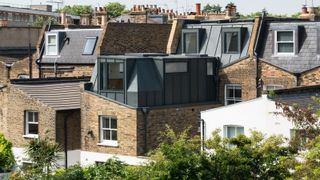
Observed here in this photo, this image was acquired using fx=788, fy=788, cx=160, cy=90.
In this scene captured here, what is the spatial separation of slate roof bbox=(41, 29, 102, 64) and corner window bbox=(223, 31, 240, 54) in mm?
11417

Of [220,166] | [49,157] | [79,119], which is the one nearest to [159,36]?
[79,119]

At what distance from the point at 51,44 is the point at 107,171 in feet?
87.0

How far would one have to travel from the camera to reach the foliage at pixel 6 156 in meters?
42.7

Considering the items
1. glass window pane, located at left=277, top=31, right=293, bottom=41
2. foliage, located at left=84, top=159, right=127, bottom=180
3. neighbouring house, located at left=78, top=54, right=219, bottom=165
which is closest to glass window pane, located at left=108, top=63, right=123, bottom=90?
neighbouring house, located at left=78, top=54, right=219, bottom=165

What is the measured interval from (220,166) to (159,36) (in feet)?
83.7

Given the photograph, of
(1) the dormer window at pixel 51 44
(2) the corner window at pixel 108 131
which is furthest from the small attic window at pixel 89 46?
(2) the corner window at pixel 108 131

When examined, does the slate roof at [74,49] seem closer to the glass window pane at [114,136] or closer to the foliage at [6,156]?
the foliage at [6,156]

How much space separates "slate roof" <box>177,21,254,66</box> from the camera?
47.2 metres

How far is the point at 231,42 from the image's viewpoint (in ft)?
157

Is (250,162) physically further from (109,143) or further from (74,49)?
(74,49)

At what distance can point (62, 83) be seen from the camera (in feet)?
156

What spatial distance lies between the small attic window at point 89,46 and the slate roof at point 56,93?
8782 millimetres

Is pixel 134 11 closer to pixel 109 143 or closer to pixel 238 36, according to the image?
pixel 238 36

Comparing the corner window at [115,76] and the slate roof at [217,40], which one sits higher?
the slate roof at [217,40]
